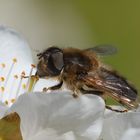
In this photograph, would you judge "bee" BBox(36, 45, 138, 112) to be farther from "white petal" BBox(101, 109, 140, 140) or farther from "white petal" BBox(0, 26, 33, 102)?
"white petal" BBox(0, 26, 33, 102)

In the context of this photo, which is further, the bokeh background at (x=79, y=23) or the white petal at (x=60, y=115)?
the bokeh background at (x=79, y=23)

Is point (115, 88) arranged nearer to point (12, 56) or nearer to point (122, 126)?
point (122, 126)

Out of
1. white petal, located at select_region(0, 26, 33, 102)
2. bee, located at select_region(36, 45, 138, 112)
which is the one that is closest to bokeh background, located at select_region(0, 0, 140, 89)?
white petal, located at select_region(0, 26, 33, 102)

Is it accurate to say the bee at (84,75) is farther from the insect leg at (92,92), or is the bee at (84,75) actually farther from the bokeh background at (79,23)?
the bokeh background at (79,23)

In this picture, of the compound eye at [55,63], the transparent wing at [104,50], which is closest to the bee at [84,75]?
the compound eye at [55,63]

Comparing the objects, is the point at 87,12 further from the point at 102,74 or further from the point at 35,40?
the point at 102,74

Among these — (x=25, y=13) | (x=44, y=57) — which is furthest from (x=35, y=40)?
(x=44, y=57)
